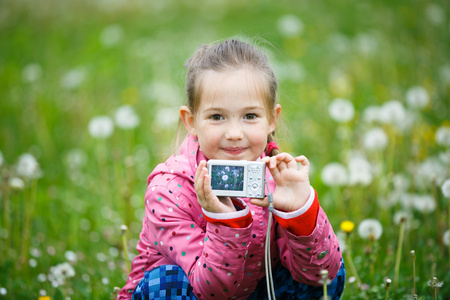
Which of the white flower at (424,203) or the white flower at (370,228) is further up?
the white flower at (424,203)

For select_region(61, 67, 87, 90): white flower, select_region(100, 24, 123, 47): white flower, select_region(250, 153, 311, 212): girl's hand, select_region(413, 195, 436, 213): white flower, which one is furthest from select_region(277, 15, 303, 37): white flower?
select_region(250, 153, 311, 212): girl's hand

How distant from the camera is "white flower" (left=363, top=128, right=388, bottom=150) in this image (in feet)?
10.2

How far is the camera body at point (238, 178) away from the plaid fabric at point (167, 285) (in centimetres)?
36

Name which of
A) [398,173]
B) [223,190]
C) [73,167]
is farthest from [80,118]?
[223,190]

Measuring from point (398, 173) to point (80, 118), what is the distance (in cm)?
271

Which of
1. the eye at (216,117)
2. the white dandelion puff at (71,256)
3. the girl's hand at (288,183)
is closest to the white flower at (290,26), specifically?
the white dandelion puff at (71,256)

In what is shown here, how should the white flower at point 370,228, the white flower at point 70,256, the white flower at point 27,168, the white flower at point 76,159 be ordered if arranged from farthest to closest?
the white flower at point 76,159 → the white flower at point 27,168 → the white flower at point 70,256 → the white flower at point 370,228

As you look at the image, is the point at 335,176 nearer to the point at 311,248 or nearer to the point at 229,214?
the point at 311,248

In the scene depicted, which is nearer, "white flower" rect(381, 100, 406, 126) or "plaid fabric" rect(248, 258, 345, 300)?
"plaid fabric" rect(248, 258, 345, 300)

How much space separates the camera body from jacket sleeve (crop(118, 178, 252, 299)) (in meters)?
0.11

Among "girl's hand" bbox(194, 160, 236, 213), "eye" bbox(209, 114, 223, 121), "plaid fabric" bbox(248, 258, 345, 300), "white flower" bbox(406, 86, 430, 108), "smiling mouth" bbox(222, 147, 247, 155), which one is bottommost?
"plaid fabric" bbox(248, 258, 345, 300)

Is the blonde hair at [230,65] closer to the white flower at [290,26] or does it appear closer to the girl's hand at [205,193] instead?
the girl's hand at [205,193]

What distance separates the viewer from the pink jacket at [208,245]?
160 cm

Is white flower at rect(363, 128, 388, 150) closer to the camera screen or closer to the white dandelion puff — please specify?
the camera screen
